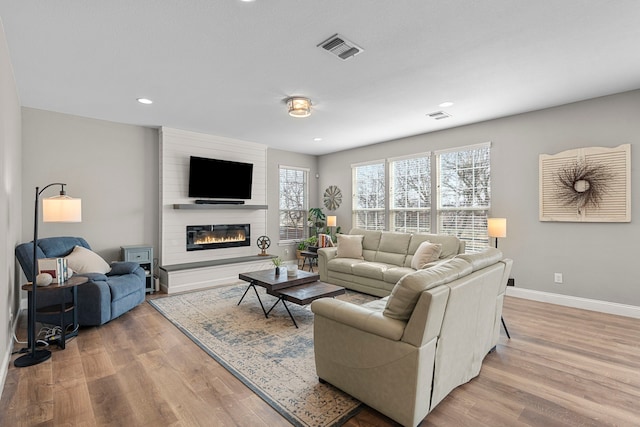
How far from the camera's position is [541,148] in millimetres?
4438

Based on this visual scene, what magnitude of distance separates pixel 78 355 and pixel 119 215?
2725 millimetres

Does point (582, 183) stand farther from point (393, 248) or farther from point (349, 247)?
point (349, 247)

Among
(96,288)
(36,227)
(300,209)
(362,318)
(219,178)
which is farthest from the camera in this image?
(300,209)

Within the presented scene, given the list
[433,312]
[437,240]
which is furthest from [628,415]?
Answer: [437,240]

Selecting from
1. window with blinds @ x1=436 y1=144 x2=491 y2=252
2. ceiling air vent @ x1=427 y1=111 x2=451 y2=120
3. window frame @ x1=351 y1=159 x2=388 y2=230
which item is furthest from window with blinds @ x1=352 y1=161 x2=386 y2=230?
ceiling air vent @ x1=427 y1=111 x2=451 y2=120

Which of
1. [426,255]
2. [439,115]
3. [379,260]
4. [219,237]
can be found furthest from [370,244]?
[219,237]

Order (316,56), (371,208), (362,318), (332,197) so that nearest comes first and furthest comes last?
(362,318) → (316,56) → (371,208) → (332,197)

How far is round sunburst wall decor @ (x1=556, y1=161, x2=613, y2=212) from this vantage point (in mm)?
3945

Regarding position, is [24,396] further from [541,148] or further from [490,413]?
[541,148]

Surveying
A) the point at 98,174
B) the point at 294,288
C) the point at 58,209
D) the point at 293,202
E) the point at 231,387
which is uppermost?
the point at 98,174

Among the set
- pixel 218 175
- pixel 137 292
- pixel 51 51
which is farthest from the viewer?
pixel 218 175

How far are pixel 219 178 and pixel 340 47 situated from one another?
152 inches

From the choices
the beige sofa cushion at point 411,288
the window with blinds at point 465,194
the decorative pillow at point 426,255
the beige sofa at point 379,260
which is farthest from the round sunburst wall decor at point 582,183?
the beige sofa cushion at point 411,288

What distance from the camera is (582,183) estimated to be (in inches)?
161
